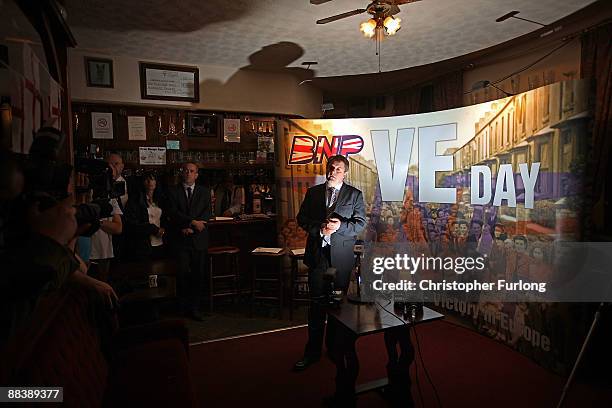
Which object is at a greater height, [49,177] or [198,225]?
[49,177]

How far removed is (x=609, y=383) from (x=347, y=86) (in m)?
4.76

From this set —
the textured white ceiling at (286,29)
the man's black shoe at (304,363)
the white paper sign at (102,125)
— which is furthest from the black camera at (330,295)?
the white paper sign at (102,125)

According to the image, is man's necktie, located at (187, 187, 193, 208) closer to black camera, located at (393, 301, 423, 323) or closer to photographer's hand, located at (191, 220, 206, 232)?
photographer's hand, located at (191, 220, 206, 232)

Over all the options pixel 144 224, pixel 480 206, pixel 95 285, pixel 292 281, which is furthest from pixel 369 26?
pixel 144 224

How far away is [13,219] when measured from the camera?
95 cm

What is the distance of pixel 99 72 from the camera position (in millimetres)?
4195

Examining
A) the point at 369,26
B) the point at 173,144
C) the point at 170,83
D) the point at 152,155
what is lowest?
the point at 152,155

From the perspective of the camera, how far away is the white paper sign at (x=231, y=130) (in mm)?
4898

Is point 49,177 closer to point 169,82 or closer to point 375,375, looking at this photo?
point 375,375

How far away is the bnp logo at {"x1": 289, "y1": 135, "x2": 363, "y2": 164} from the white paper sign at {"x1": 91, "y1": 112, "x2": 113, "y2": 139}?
2.18 metres

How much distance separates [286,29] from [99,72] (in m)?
2.30

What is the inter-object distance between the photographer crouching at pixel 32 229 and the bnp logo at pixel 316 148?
3.19m

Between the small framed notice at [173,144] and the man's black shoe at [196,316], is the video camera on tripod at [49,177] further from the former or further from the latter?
the small framed notice at [173,144]

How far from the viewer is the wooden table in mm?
2123
